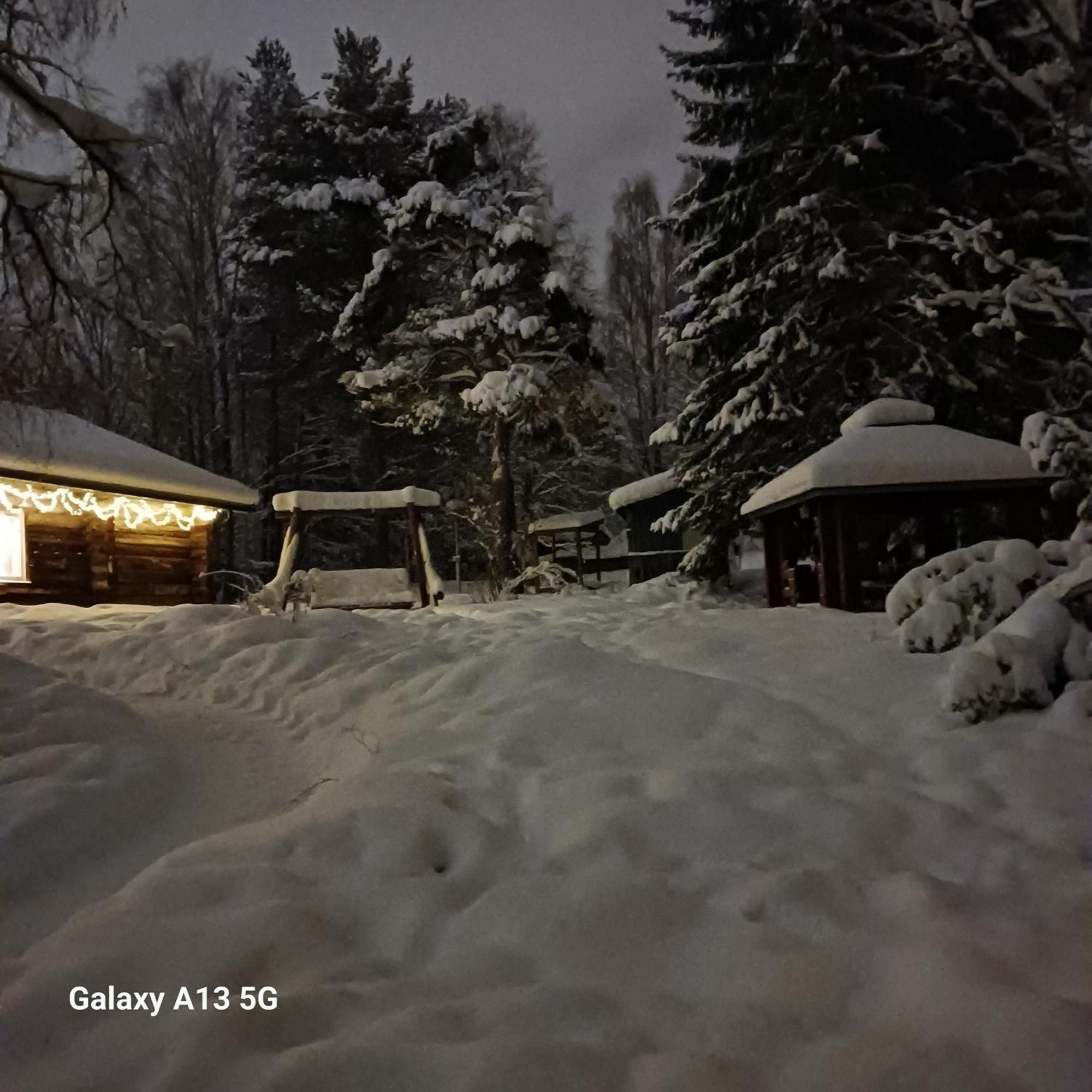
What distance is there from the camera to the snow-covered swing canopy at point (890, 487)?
7.90m

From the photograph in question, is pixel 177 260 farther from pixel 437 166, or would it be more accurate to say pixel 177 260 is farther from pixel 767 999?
pixel 767 999

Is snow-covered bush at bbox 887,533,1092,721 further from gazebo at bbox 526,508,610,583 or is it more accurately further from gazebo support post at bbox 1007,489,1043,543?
gazebo at bbox 526,508,610,583

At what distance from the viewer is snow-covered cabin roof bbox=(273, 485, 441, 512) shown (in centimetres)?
1250

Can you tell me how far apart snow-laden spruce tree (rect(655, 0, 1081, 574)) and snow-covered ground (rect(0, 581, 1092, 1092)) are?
758cm

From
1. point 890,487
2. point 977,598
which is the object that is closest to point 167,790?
point 977,598

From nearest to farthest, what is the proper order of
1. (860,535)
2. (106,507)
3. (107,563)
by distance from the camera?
(860,535) → (106,507) → (107,563)

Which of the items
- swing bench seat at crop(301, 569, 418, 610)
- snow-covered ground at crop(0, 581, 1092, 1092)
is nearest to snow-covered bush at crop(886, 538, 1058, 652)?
snow-covered ground at crop(0, 581, 1092, 1092)

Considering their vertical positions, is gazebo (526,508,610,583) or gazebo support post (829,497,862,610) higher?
gazebo (526,508,610,583)

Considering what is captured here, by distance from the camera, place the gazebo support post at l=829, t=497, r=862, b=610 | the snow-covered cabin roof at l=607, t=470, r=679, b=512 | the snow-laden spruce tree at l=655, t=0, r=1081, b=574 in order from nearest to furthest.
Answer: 1. the gazebo support post at l=829, t=497, r=862, b=610
2. the snow-laden spruce tree at l=655, t=0, r=1081, b=574
3. the snow-covered cabin roof at l=607, t=470, r=679, b=512

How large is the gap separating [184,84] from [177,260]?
487 centimetres

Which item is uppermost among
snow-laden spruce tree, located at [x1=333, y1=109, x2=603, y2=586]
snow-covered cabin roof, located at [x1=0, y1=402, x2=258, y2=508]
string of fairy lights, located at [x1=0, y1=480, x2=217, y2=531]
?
snow-laden spruce tree, located at [x1=333, y1=109, x2=603, y2=586]

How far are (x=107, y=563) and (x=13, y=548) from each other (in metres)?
1.26

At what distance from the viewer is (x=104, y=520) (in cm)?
1152

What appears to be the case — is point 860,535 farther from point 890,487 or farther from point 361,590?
point 361,590
